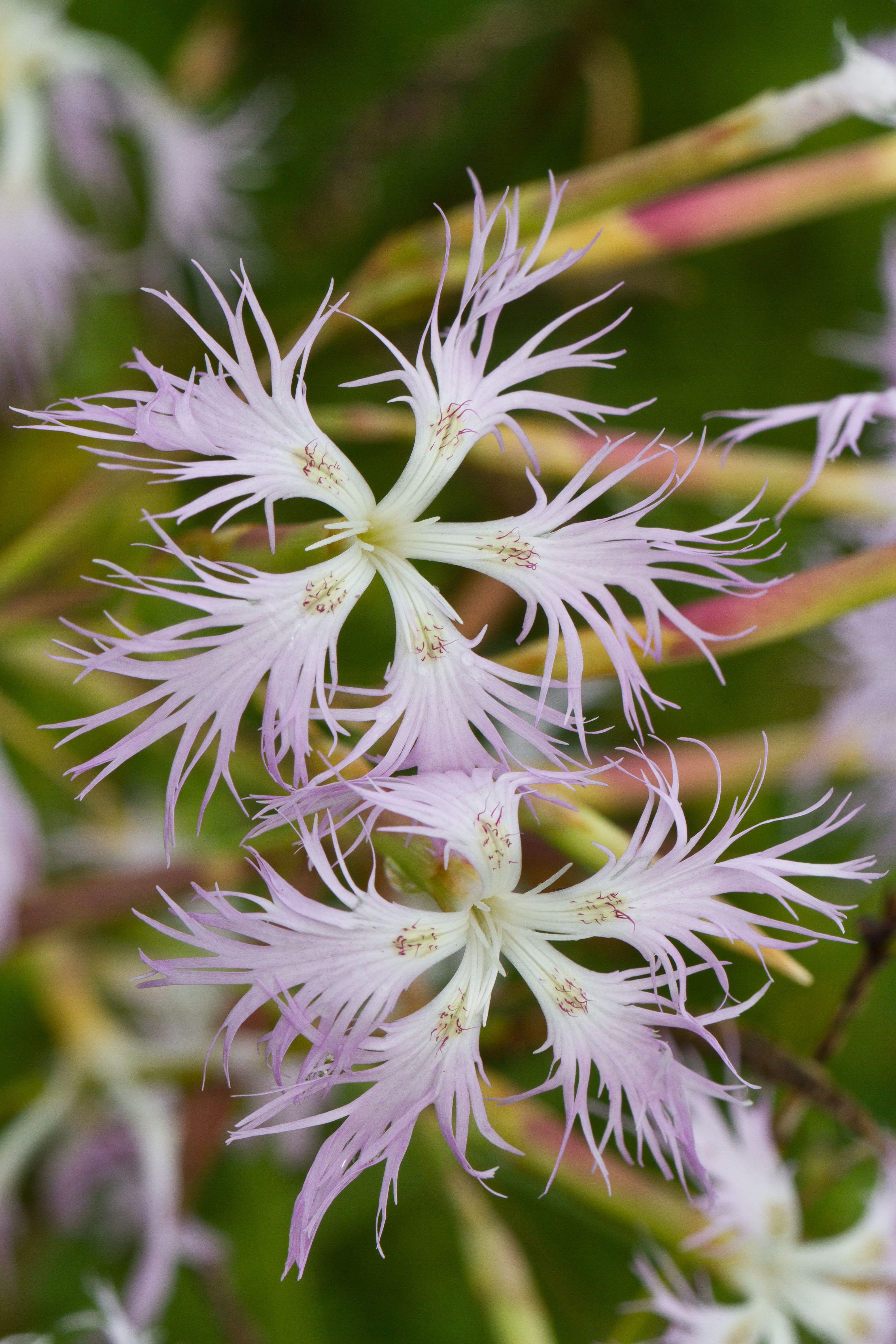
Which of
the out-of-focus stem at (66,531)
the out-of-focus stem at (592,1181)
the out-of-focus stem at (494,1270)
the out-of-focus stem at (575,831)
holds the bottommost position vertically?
the out-of-focus stem at (494,1270)

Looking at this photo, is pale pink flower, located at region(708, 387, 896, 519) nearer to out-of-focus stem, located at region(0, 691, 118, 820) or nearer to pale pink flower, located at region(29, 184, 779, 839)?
pale pink flower, located at region(29, 184, 779, 839)

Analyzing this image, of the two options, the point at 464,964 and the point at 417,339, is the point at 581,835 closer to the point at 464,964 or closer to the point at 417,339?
the point at 464,964

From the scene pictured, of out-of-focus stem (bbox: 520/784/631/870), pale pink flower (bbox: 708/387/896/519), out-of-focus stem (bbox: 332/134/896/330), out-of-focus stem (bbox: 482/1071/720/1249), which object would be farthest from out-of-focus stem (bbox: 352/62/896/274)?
out-of-focus stem (bbox: 482/1071/720/1249)

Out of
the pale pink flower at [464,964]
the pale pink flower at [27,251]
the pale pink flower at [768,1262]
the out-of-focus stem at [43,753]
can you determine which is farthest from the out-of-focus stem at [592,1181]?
the pale pink flower at [27,251]

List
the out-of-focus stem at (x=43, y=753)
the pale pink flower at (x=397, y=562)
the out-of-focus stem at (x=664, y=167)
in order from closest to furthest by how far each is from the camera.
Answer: the pale pink flower at (x=397, y=562), the out-of-focus stem at (x=664, y=167), the out-of-focus stem at (x=43, y=753)

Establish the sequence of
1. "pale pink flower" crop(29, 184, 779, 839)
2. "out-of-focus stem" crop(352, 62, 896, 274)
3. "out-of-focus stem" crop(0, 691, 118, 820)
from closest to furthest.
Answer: "pale pink flower" crop(29, 184, 779, 839), "out-of-focus stem" crop(352, 62, 896, 274), "out-of-focus stem" crop(0, 691, 118, 820)

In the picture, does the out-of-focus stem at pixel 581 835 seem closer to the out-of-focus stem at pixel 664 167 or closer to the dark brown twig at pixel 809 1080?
the dark brown twig at pixel 809 1080
